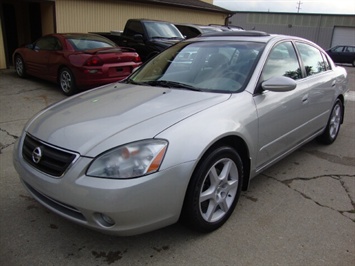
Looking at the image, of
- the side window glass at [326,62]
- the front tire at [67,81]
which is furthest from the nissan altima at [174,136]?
the front tire at [67,81]

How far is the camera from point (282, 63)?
3707 mm

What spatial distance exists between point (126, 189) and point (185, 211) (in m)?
0.57

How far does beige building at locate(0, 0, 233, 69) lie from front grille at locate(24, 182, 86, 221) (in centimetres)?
958

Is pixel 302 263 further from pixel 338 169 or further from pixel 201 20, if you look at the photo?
pixel 201 20

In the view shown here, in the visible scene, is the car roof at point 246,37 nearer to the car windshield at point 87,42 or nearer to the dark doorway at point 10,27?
the car windshield at point 87,42

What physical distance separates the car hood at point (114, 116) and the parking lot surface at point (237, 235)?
0.77 meters

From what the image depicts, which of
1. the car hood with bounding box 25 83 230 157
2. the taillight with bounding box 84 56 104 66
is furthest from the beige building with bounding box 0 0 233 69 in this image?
the car hood with bounding box 25 83 230 157

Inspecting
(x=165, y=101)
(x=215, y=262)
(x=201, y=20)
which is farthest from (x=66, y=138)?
(x=201, y=20)

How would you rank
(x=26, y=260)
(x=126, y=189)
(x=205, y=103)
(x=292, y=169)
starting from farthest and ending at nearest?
(x=292, y=169) < (x=205, y=103) < (x=26, y=260) < (x=126, y=189)

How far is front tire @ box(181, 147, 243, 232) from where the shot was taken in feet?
8.23

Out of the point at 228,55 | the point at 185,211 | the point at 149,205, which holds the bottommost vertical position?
the point at 185,211

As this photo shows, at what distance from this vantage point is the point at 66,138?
8.08 feet

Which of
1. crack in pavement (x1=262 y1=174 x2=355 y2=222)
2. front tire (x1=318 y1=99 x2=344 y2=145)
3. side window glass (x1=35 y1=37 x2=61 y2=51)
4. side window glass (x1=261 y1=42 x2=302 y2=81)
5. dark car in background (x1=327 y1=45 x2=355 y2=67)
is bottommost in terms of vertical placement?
dark car in background (x1=327 y1=45 x2=355 y2=67)

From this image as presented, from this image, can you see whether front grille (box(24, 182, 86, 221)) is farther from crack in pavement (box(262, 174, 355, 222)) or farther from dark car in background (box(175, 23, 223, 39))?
dark car in background (box(175, 23, 223, 39))
